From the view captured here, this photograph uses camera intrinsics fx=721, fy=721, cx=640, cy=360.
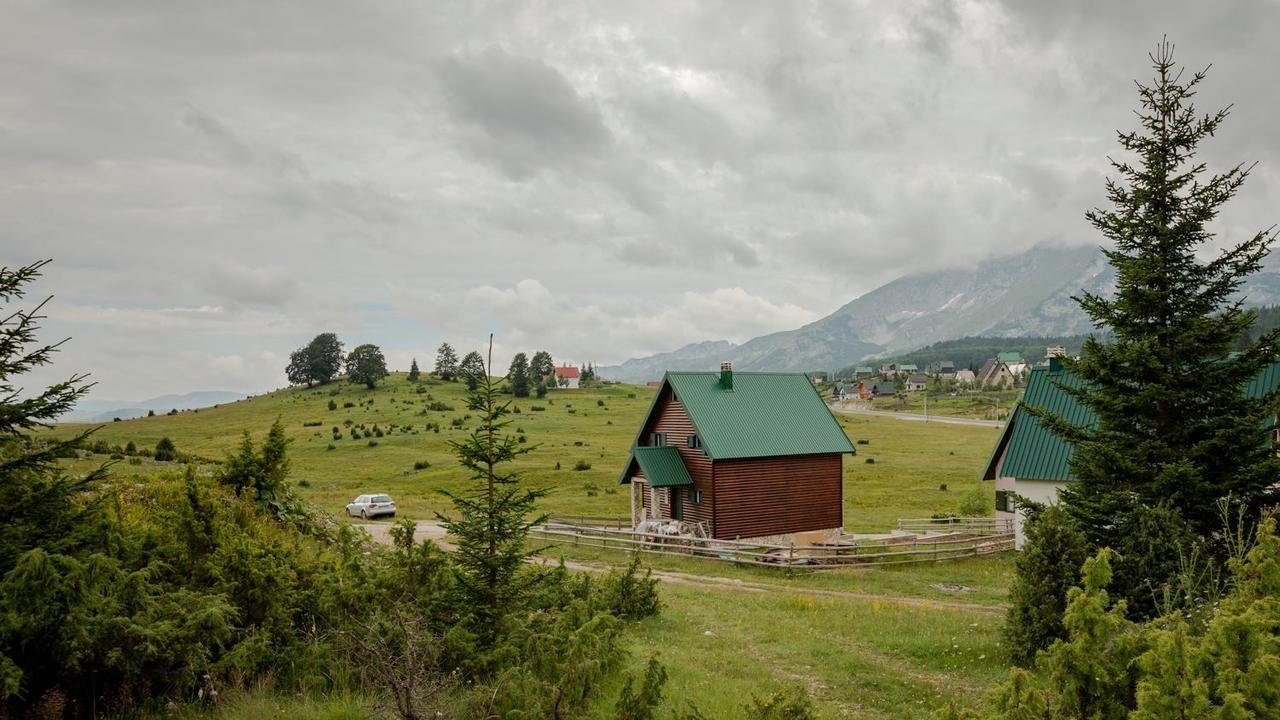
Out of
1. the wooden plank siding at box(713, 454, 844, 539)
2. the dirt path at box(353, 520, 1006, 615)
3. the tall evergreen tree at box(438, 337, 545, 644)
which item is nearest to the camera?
the tall evergreen tree at box(438, 337, 545, 644)

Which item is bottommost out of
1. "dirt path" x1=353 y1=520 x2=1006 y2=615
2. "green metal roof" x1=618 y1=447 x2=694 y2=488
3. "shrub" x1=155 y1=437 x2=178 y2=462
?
→ "dirt path" x1=353 y1=520 x2=1006 y2=615

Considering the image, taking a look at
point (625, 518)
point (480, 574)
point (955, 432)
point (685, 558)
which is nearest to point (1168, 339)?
point (480, 574)

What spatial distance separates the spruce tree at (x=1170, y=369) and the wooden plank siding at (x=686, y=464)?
19.3 m

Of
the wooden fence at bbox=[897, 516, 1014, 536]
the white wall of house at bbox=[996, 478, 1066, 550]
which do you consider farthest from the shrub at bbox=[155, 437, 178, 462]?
the white wall of house at bbox=[996, 478, 1066, 550]

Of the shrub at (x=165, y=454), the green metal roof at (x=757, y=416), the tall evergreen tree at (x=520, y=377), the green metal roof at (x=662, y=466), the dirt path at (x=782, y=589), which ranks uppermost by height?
the tall evergreen tree at (x=520, y=377)

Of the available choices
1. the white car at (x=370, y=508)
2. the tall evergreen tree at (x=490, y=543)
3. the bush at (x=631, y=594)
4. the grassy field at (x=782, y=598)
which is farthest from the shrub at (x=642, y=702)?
the white car at (x=370, y=508)

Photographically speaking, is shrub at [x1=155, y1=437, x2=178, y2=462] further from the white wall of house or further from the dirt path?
the white wall of house

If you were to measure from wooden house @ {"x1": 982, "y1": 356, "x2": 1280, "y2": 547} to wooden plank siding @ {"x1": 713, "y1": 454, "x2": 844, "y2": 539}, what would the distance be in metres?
7.43

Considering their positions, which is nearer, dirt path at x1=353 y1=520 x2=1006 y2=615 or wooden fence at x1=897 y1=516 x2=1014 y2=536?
dirt path at x1=353 y1=520 x2=1006 y2=615

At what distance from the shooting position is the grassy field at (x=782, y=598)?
12.5 meters

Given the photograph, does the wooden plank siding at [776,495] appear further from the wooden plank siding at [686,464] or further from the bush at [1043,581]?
the bush at [1043,581]

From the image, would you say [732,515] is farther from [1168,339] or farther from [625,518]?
[1168,339]

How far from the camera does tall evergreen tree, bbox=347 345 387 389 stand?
123875 mm

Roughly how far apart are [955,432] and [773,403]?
227 feet
